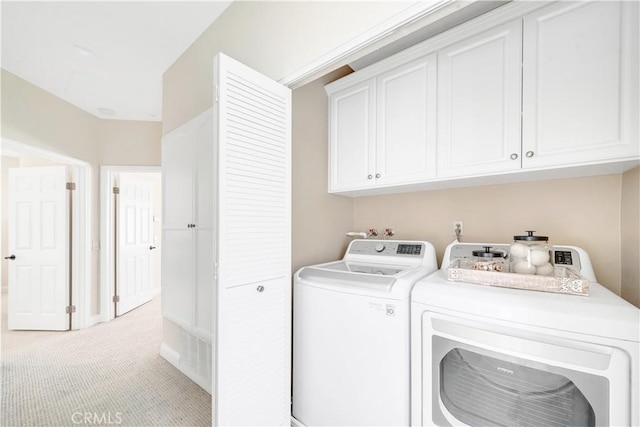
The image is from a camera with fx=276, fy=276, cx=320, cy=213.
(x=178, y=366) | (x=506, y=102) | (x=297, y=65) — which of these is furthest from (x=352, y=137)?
(x=178, y=366)

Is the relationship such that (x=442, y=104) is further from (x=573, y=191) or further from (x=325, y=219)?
(x=325, y=219)

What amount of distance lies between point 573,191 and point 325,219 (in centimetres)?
150

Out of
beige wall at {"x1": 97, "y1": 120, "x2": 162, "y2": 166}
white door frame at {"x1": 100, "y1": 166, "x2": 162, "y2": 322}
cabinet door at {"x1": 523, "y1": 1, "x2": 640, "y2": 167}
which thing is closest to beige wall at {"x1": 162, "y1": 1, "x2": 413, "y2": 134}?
cabinet door at {"x1": 523, "y1": 1, "x2": 640, "y2": 167}

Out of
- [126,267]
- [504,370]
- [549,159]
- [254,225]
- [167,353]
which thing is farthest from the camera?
[126,267]

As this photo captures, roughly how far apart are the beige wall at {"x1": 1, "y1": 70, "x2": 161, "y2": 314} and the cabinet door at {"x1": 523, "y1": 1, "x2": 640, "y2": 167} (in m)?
4.17

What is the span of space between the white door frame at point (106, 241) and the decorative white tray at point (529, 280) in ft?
13.7

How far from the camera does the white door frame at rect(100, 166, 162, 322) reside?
3.70 metres

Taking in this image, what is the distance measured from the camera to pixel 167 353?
2682 mm

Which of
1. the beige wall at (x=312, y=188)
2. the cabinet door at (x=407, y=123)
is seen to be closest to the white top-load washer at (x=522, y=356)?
the cabinet door at (x=407, y=123)

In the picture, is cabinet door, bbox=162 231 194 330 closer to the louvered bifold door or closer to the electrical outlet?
the louvered bifold door

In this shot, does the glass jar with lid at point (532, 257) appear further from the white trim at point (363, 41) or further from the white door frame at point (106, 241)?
the white door frame at point (106, 241)

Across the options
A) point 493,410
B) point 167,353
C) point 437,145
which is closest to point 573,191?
point 437,145

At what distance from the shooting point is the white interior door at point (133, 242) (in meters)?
3.97

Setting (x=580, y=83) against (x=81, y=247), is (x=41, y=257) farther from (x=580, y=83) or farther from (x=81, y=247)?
(x=580, y=83)
